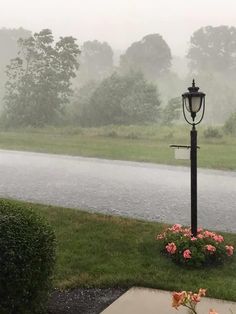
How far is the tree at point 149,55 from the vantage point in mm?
54131

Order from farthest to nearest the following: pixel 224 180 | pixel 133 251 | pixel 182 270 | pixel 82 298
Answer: pixel 224 180 < pixel 133 251 < pixel 182 270 < pixel 82 298

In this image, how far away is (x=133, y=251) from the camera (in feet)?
21.1

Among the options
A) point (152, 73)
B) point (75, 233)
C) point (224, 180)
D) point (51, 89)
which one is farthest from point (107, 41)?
point (75, 233)

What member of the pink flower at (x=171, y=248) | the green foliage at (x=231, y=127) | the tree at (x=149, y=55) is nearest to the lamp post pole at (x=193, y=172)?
the pink flower at (x=171, y=248)

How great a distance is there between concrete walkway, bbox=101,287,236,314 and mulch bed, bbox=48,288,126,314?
0.15 metres

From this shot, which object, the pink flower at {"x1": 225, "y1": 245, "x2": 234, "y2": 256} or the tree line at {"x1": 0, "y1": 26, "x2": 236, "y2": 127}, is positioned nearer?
the pink flower at {"x1": 225, "y1": 245, "x2": 234, "y2": 256}

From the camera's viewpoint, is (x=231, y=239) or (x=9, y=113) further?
(x=9, y=113)

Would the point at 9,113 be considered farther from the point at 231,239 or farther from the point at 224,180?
the point at 231,239

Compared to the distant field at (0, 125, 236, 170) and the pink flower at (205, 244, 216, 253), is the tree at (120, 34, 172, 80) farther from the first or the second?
the pink flower at (205, 244, 216, 253)

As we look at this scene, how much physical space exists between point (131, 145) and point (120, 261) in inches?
585

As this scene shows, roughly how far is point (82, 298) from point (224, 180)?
814 centimetres

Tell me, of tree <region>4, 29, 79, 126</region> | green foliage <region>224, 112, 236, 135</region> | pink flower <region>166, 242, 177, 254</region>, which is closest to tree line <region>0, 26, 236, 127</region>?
tree <region>4, 29, 79, 126</region>

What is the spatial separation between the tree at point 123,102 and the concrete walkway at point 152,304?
93.8 feet

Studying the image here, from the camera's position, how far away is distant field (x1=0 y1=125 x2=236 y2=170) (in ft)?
54.6
